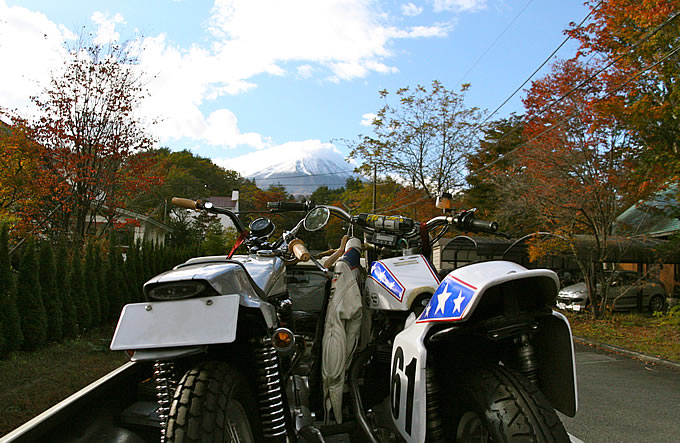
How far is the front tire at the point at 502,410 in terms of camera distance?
5.68 ft

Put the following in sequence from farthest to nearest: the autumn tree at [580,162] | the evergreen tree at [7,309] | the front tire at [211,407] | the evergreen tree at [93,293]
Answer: the autumn tree at [580,162] < the evergreen tree at [93,293] < the evergreen tree at [7,309] < the front tire at [211,407]

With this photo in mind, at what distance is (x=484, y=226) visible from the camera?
2803mm

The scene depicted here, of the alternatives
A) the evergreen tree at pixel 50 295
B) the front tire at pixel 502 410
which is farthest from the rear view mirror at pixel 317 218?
the evergreen tree at pixel 50 295

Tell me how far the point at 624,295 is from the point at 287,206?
1553cm

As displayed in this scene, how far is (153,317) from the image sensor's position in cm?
197

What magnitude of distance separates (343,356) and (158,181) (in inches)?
452

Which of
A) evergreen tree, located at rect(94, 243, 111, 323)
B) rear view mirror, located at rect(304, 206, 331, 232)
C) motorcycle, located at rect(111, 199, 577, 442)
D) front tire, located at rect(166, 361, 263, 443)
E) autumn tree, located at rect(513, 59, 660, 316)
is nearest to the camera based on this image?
front tire, located at rect(166, 361, 263, 443)

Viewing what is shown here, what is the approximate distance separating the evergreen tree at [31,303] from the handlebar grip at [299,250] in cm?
578

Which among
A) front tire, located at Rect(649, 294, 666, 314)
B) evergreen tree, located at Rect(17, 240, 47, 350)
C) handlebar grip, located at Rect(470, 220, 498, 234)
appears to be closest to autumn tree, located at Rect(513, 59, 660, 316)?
front tire, located at Rect(649, 294, 666, 314)

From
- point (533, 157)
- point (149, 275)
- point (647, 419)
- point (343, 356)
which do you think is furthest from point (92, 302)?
point (533, 157)

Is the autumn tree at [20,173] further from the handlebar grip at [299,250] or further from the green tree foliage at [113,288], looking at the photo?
the handlebar grip at [299,250]

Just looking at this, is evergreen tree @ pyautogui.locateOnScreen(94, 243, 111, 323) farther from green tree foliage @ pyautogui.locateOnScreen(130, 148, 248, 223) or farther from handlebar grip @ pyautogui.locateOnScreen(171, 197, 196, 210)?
green tree foliage @ pyautogui.locateOnScreen(130, 148, 248, 223)

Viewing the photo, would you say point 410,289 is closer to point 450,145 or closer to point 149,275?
point 149,275

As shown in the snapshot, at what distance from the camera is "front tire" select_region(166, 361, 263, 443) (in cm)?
166
